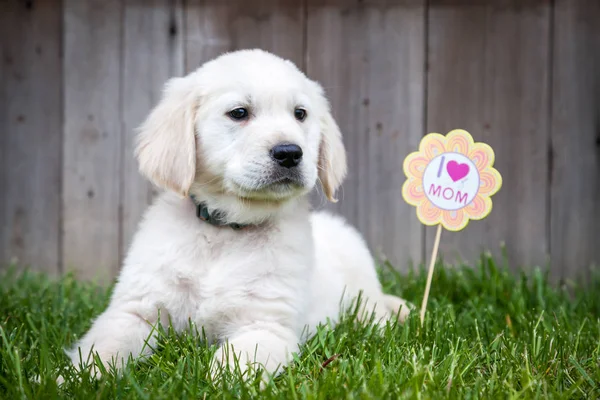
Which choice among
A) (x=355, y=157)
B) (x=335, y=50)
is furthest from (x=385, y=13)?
(x=355, y=157)

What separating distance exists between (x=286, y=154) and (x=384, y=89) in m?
1.92

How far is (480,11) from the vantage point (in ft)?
13.0

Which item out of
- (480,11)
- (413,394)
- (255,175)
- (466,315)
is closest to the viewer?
(413,394)

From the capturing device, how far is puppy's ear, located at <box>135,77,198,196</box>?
7.60 ft

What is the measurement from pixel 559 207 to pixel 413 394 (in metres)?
2.64

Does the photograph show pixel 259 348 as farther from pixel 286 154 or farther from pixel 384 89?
pixel 384 89

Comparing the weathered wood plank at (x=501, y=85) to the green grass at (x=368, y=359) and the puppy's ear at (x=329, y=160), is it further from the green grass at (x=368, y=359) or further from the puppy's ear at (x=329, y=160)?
the puppy's ear at (x=329, y=160)

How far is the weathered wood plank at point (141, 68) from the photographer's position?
158 inches

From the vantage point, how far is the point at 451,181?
99.7 inches

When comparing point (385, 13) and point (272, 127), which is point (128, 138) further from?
point (272, 127)

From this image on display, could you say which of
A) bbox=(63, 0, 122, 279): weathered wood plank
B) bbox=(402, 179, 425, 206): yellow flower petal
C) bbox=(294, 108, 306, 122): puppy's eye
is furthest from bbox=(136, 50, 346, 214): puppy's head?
bbox=(63, 0, 122, 279): weathered wood plank

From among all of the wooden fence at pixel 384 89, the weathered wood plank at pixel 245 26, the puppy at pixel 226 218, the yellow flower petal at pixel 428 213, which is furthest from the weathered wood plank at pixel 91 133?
the yellow flower petal at pixel 428 213

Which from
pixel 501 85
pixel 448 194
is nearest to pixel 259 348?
pixel 448 194

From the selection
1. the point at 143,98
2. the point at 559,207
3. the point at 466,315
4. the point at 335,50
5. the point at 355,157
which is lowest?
the point at 466,315
